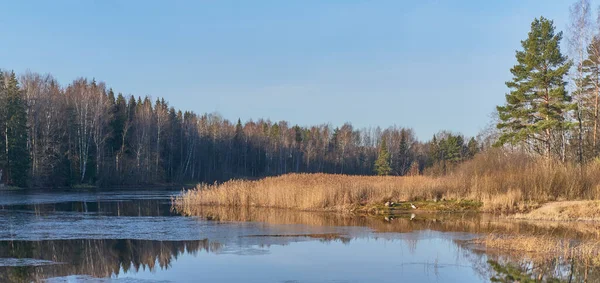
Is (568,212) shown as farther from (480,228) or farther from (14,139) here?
(14,139)

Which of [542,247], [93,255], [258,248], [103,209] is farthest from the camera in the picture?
[103,209]

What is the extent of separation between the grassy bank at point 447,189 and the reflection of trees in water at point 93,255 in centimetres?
1324

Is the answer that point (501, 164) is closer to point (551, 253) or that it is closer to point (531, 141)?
point (531, 141)

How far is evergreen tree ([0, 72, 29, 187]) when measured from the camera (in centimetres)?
5397

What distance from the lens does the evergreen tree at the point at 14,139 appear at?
54.0 metres

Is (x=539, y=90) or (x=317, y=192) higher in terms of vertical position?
(x=539, y=90)

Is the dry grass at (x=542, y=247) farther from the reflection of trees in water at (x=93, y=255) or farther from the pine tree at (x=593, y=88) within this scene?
the pine tree at (x=593, y=88)

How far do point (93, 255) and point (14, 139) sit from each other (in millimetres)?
43114

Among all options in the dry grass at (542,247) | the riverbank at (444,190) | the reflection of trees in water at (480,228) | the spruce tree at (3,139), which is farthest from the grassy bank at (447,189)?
the spruce tree at (3,139)

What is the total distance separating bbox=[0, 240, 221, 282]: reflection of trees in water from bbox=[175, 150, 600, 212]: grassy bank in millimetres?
13242

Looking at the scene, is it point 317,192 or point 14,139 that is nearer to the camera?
point 317,192

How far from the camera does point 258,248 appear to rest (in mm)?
18156

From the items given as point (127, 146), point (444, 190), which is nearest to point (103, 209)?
point (444, 190)

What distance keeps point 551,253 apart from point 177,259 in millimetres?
10661
